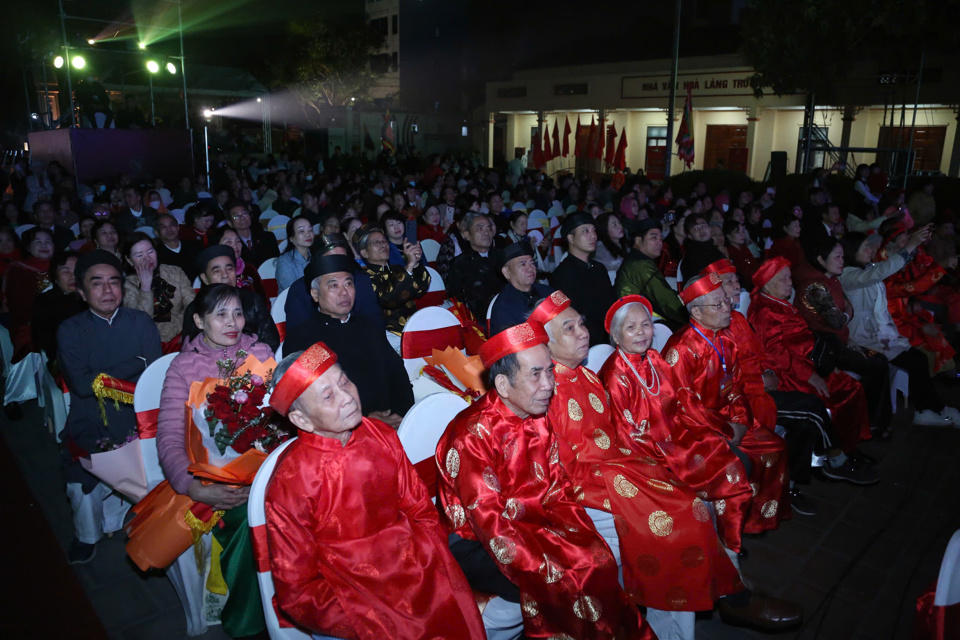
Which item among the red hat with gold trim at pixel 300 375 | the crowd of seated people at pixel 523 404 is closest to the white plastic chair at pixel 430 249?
the crowd of seated people at pixel 523 404

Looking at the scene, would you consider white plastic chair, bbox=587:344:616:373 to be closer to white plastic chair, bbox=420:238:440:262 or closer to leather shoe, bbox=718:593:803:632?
leather shoe, bbox=718:593:803:632

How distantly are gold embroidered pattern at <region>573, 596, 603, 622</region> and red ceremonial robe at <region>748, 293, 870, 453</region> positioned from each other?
258 centimetres

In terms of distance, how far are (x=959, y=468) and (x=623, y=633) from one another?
11.9 feet

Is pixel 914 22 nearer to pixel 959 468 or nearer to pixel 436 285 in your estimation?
pixel 959 468

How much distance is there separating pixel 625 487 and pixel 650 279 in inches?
101

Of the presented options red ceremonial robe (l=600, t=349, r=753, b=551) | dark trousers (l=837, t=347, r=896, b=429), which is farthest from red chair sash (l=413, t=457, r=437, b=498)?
dark trousers (l=837, t=347, r=896, b=429)

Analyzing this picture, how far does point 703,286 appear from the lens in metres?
3.52

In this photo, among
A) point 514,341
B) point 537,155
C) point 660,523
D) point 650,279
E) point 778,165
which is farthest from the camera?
point 537,155

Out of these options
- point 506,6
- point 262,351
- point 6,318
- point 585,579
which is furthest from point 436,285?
point 506,6

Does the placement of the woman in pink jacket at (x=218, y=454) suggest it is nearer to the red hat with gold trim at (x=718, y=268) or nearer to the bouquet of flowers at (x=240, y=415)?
the bouquet of flowers at (x=240, y=415)

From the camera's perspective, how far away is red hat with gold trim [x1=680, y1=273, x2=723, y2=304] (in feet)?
11.5

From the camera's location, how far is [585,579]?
2387 millimetres

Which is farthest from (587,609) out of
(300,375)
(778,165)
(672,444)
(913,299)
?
(778,165)

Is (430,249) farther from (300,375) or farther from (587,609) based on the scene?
(587,609)
